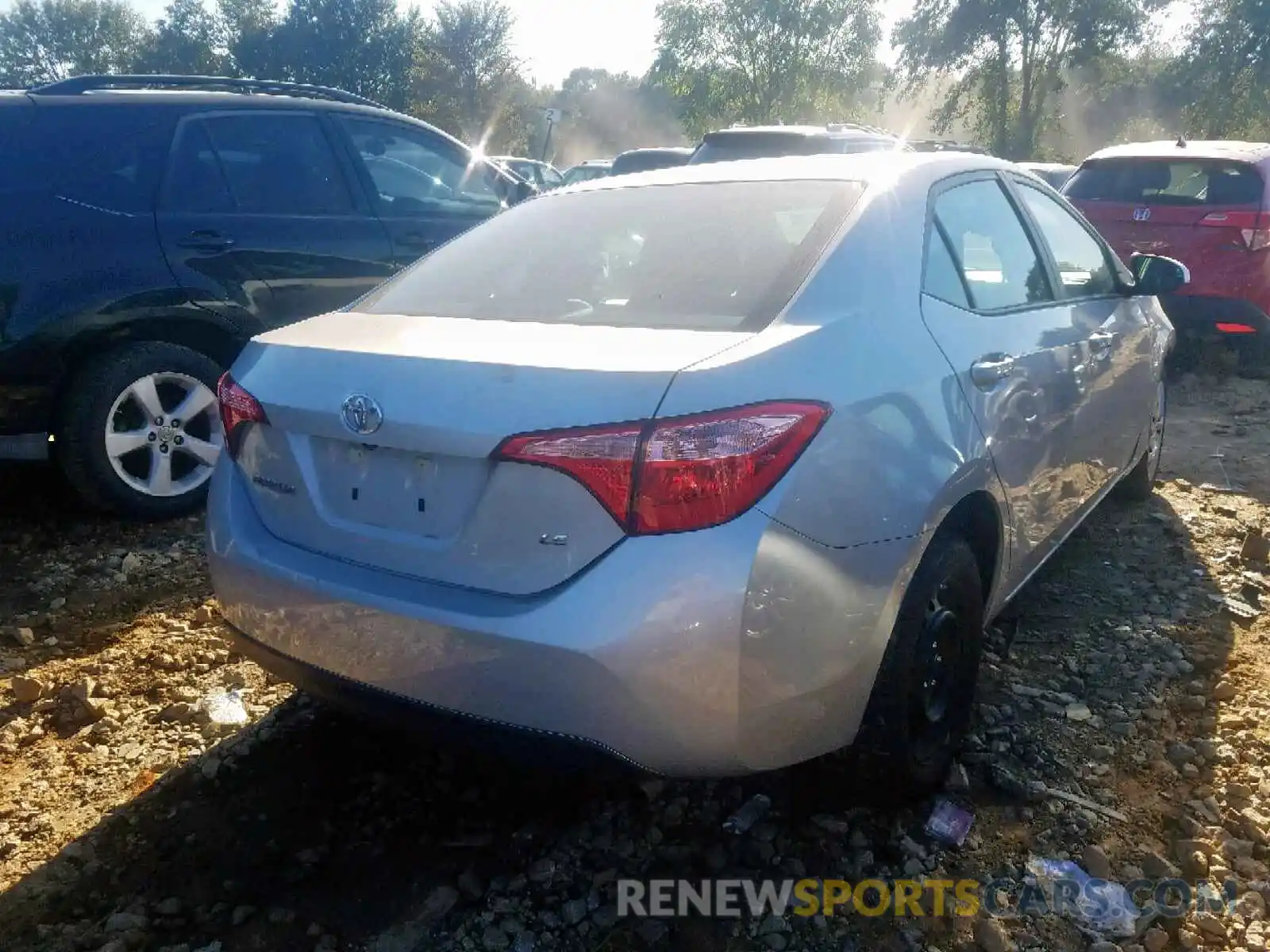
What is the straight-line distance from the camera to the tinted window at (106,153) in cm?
408

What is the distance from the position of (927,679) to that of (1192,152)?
21.9 ft

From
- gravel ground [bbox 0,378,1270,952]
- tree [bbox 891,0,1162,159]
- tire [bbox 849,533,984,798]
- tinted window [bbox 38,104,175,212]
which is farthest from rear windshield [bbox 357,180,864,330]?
tree [bbox 891,0,1162,159]

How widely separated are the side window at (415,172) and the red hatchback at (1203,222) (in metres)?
3.91

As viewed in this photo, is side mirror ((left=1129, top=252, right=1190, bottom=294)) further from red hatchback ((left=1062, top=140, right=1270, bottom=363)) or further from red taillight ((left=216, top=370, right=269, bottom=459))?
red taillight ((left=216, top=370, right=269, bottom=459))

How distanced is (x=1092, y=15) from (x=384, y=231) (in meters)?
29.1

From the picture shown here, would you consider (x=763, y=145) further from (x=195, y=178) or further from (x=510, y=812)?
(x=510, y=812)

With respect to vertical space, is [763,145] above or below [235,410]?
above

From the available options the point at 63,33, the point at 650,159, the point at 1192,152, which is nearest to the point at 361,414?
the point at 1192,152

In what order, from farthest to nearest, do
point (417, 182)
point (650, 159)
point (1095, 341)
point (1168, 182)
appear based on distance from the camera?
point (650, 159)
point (1168, 182)
point (417, 182)
point (1095, 341)

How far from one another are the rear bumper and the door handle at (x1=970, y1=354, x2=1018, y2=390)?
1.81ft

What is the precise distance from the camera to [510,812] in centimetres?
249

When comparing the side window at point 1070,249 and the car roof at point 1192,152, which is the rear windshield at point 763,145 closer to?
the car roof at point 1192,152

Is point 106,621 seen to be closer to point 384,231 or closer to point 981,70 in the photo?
point 384,231

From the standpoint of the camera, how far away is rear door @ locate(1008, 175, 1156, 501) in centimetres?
322
